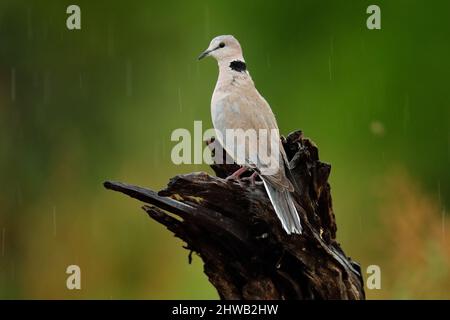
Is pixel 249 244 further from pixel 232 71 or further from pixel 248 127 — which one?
pixel 232 71

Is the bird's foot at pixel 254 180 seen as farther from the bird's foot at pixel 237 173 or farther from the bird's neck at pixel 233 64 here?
the bird's neck at pixel 233 64

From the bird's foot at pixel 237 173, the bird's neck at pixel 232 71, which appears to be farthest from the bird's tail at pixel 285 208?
the bird's neck at pixel 232 71

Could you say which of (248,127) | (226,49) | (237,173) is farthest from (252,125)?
(226,49)

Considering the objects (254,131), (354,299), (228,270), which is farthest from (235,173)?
(354,299)

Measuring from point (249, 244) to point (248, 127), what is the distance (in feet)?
2.47

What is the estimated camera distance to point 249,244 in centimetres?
479

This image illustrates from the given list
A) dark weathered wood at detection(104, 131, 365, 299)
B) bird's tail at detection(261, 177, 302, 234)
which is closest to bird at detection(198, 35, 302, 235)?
bird's tail at detection(261, 177, 302, 234)

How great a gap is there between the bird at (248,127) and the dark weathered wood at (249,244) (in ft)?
0.45

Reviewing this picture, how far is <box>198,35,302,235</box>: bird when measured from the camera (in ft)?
15.3

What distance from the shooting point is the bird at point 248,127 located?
15.3 ft

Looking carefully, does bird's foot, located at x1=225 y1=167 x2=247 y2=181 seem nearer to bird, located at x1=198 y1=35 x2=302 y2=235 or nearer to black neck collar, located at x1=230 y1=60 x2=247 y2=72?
bird, located at x1=198 y1=35 x2=302 y2=235
